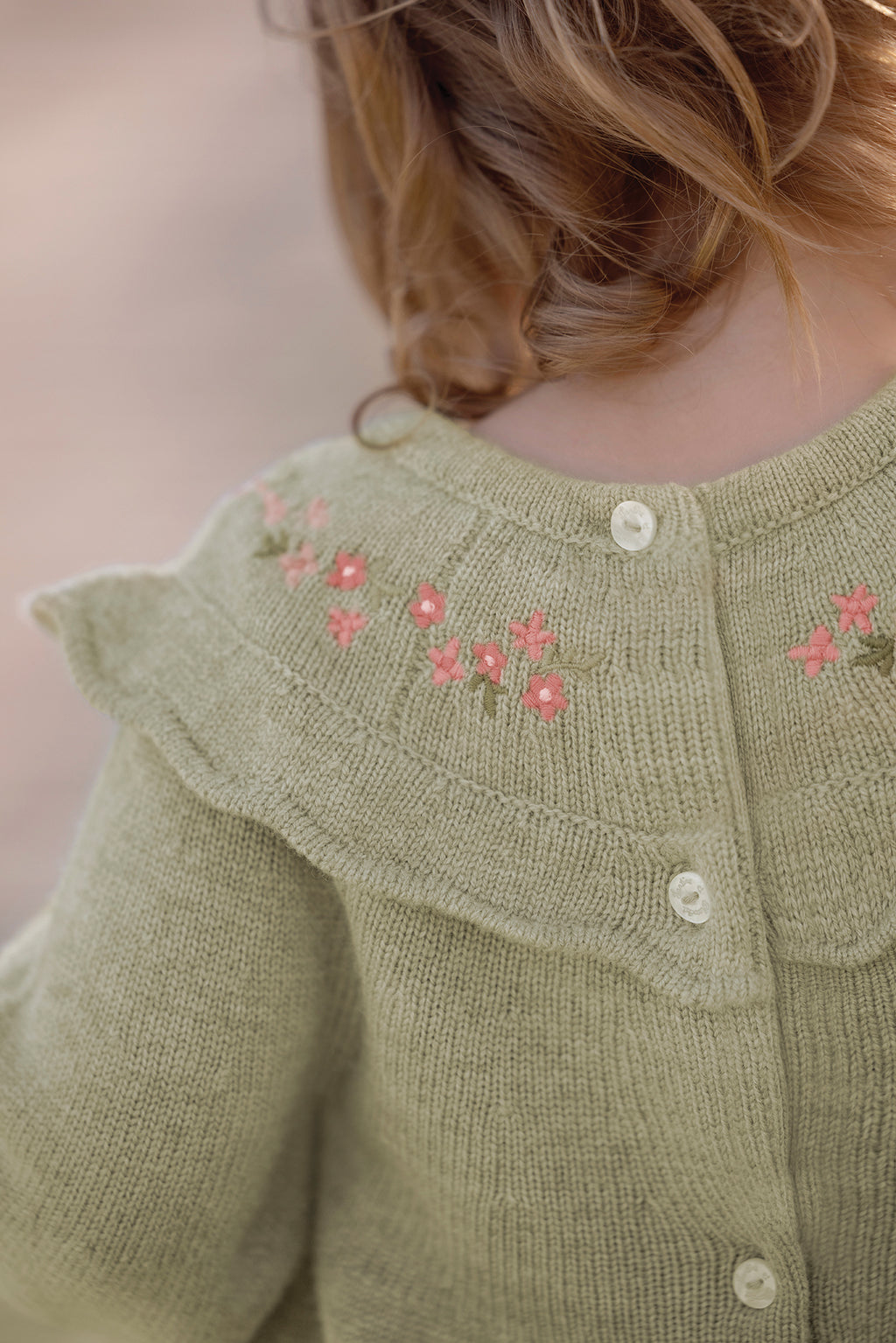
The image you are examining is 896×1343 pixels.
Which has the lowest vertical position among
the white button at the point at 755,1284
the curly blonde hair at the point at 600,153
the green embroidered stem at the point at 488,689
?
the white button at the point at 755,1284

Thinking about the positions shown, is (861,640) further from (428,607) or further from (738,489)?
(428,607)

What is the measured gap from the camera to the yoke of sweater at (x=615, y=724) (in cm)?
71

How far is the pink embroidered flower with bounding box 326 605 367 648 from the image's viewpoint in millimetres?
762

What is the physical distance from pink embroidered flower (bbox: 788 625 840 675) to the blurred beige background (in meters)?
1.56

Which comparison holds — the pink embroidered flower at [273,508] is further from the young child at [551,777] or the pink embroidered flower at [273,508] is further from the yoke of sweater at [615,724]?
the yoke of sweater at [615,724]

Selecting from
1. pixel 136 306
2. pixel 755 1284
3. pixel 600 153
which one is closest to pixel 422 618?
pixel 600 153

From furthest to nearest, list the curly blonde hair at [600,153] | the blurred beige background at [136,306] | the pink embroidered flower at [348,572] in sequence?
the blurred beige background at [136,306] → the pink embroidered flower at [348,572] → the curly blonde hair at [600,153]

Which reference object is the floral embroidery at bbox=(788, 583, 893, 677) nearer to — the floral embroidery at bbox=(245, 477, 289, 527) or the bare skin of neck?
the bare skin of neck

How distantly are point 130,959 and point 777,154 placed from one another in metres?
0.72

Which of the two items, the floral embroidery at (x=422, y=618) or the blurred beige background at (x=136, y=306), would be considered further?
the blurred beige background at (x=136, y=306)

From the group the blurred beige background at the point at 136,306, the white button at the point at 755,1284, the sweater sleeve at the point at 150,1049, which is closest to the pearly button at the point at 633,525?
the sweater sleeve at the point at 150,1049

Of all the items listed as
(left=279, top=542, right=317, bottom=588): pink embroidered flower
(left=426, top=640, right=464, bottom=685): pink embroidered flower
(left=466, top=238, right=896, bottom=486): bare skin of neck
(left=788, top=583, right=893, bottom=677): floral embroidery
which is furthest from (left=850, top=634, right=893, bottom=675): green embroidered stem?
(left=279, top=542, right=317, bottom=588): pink embroidered flower

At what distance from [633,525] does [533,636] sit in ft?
0.34

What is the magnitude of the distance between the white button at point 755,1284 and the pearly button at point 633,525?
1.75ft
